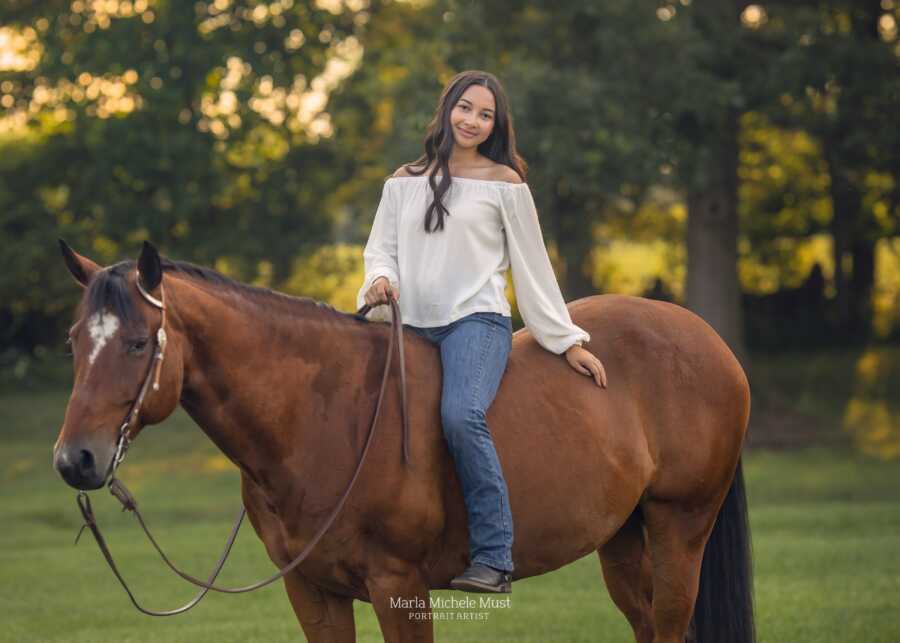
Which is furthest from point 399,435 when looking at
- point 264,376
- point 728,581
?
point 728,581

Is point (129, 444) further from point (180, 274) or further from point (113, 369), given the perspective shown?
point (180, 274)

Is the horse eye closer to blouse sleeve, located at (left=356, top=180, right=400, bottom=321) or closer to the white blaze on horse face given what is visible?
the white blaze on horse face

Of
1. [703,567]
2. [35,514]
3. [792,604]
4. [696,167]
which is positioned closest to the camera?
[703,567]

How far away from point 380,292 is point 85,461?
1.34 metres

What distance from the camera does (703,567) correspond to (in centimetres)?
574

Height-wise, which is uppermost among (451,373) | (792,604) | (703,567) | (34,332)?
(451,373)

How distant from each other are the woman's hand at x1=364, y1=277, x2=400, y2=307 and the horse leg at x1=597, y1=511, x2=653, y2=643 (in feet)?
5.32

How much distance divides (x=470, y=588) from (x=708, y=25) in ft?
43.9

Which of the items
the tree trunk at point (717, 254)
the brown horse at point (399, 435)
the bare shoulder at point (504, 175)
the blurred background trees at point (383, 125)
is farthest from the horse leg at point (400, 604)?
the tree trunk at point (717, 254)

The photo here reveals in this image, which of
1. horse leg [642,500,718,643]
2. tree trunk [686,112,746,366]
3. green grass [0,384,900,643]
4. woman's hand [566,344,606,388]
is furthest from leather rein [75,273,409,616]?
tree trunk [686,112,746,366]

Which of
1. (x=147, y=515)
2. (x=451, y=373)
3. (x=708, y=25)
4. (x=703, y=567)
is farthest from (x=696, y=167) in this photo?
(x=451, y=373)

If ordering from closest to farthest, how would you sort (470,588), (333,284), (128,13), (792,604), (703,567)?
1. (470,588)
2. (703,567)
3. (792,604)
4. (128,13)
5. (333,284)

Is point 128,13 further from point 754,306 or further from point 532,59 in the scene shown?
point 754,306

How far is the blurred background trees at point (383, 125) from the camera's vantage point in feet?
52.1
